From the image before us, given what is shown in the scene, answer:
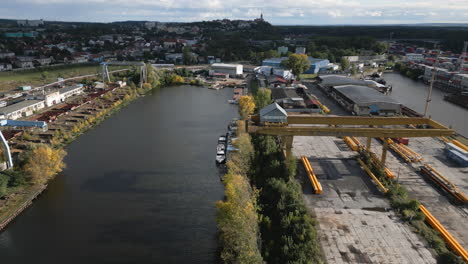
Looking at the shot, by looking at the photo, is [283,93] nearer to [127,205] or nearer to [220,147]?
[220,147]

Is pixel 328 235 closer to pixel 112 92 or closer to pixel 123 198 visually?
pixel 123 198

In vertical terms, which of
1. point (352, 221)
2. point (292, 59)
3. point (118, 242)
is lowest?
point (118, 242)

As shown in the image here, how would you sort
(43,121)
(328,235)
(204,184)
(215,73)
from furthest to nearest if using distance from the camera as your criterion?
(215,73)
(43,121)
(204,184)
(328,235)

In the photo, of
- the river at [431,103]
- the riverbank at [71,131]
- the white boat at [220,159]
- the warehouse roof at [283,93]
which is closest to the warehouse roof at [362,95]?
the river at [431,103]

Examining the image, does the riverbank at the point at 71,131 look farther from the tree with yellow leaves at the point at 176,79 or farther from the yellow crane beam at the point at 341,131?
the yellow crane beam at the point at 341,131

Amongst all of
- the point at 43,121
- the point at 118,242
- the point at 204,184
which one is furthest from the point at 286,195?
the point at 43,121
